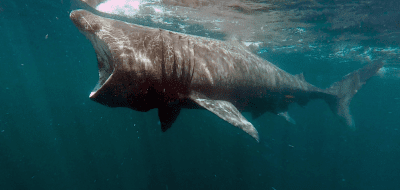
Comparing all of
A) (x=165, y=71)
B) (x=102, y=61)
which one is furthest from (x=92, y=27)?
(x=165, y=71)

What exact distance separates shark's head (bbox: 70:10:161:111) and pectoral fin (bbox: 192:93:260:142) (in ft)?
3.10

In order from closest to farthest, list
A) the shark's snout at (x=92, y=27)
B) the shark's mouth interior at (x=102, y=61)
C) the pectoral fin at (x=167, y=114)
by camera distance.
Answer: the shark's snout at (x=92, y=27)
the shark's mouth interior at (x=102, y=61)
the pectoral fin at (x=167, y=114)

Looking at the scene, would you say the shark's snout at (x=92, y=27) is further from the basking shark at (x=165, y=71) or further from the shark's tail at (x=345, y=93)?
the shark's tail at (x=345, y=93)

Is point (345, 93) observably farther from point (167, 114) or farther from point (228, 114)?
point (167, 114)

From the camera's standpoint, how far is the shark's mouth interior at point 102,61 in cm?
263

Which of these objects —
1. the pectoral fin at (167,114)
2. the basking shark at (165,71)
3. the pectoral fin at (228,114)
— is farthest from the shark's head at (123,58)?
the pectoral fin at (228,114)

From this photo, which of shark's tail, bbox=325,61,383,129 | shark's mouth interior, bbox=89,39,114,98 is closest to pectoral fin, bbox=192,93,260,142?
shark's mouth interior, bbox=89,39,114,98

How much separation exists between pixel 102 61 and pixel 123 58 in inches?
29.2

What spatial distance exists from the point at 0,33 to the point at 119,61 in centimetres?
3084

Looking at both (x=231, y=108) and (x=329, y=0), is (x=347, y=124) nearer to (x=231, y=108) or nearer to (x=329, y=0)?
(x=329, y=0)

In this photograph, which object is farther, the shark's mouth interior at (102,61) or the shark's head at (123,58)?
the shark's mouth interior at (102,61)

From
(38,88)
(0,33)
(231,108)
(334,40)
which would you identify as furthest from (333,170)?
(38,88)

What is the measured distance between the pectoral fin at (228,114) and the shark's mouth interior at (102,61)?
1551mm

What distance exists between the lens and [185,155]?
20625mm
